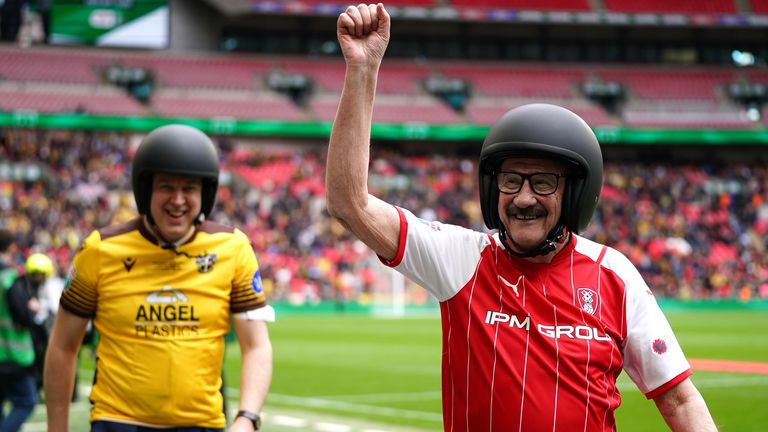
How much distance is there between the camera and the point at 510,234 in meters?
3.38

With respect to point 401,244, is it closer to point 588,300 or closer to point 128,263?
point 588,300

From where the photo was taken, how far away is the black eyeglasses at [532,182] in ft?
11.2

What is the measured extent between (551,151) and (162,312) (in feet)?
6.80

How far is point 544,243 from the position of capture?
337cm

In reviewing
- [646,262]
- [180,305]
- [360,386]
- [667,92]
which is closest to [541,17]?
[667,92]

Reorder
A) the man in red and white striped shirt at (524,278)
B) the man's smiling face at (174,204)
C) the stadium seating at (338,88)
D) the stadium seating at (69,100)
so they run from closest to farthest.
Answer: the man in red and white striped shirt at (524,278)
the man's smiling face at (174,204)
the stadium seating at (69,100)
the stadium seating at (338,88)

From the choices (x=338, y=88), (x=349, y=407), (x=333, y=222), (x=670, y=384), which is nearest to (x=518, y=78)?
(x=338, y=88)

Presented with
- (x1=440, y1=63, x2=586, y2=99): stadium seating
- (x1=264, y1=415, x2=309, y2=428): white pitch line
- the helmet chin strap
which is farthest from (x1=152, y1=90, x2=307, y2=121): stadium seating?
the helmet chin strap

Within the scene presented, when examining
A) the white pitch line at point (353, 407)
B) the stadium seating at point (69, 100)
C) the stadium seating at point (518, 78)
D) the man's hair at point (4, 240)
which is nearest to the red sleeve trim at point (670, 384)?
the man's hair at point (4, 240)

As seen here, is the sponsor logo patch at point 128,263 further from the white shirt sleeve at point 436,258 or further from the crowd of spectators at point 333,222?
the crowd of spectators at point 333,222

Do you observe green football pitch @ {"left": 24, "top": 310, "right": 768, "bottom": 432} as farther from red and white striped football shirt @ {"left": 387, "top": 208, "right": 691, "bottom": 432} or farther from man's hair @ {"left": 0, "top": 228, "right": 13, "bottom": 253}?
red and white striped football shirt @ {"left": 387, "top": 208, "right": 691, "bottom": 432}

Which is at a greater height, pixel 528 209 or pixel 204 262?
pixel 528 209

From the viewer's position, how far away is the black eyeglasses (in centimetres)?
342

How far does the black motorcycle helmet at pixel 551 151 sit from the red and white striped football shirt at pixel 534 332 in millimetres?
130
